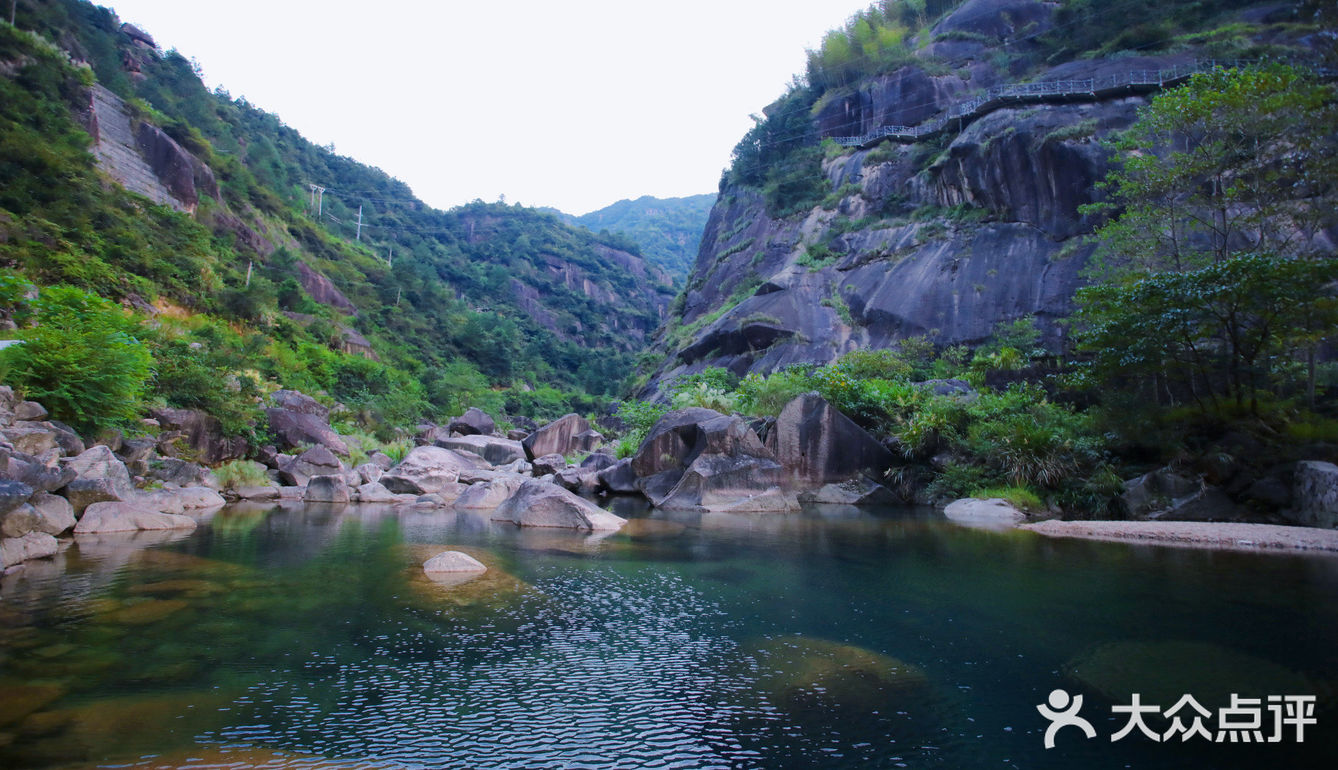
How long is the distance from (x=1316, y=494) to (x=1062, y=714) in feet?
41.6

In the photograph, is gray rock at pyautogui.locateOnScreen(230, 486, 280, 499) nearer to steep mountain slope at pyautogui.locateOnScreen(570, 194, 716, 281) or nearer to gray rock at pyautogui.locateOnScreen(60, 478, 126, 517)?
gray rock at pyautogui.locateOnScreen(60, 478, 126, 517)

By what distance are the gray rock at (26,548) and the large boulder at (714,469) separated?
44.0 ft

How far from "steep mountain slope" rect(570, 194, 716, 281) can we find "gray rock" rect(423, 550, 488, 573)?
107 metres

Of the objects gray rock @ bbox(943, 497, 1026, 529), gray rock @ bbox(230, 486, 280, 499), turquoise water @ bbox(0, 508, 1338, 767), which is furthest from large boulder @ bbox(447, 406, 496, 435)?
gray rock @ bbox(943, 497, 1026, 529)

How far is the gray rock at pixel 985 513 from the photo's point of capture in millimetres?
15727

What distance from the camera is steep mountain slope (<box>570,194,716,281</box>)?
12812 centimetres

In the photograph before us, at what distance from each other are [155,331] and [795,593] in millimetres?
22702

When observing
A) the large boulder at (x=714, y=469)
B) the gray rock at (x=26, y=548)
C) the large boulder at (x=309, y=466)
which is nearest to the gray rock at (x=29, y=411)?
the gray rock at (x=26, y=548)

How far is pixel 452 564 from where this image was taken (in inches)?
374

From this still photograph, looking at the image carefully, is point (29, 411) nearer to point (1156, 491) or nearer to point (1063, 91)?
point (1156, 491)

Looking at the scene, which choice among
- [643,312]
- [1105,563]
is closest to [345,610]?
[1105,563]

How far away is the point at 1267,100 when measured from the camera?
651 inches

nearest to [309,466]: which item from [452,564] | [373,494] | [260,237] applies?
[373,494]

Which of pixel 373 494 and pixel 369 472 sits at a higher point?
pixel 369 472
